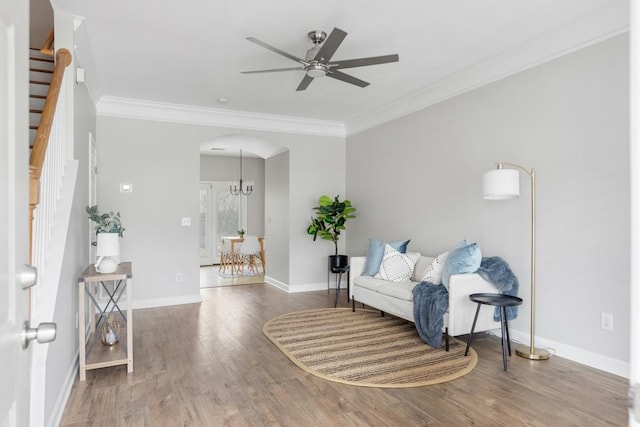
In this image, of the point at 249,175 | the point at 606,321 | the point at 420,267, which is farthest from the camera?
the point at 249,175

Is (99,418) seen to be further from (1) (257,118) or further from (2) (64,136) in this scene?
(1) (257,118)

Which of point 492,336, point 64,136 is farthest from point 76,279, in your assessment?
point 492,336

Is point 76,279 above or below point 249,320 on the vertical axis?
above

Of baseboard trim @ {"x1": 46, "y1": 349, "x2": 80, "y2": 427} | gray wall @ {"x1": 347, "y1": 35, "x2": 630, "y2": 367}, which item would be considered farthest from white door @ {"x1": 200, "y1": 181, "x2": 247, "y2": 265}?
baseboard trim @ {"x1": 46, "y1": 349, "x2": 80, "y2": 427}

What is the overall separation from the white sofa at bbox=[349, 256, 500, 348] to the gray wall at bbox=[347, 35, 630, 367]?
385 mm

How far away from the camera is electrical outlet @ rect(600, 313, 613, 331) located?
3.14 meters

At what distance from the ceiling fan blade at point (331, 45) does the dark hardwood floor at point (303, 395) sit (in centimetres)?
→ 245

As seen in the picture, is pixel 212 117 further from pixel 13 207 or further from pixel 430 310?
pixel 13 207

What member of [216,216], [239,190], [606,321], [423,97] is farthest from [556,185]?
[216,216]

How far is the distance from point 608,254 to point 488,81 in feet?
6.70

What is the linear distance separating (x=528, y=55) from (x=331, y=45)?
2021mm

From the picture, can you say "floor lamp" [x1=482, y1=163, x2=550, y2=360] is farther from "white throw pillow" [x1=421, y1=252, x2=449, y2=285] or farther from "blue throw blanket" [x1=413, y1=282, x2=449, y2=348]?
"white throw pillow" [x1=421, y1=252, x2=449, y2=285]

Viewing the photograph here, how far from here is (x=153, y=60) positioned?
411 centimetres

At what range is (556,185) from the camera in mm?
3561
